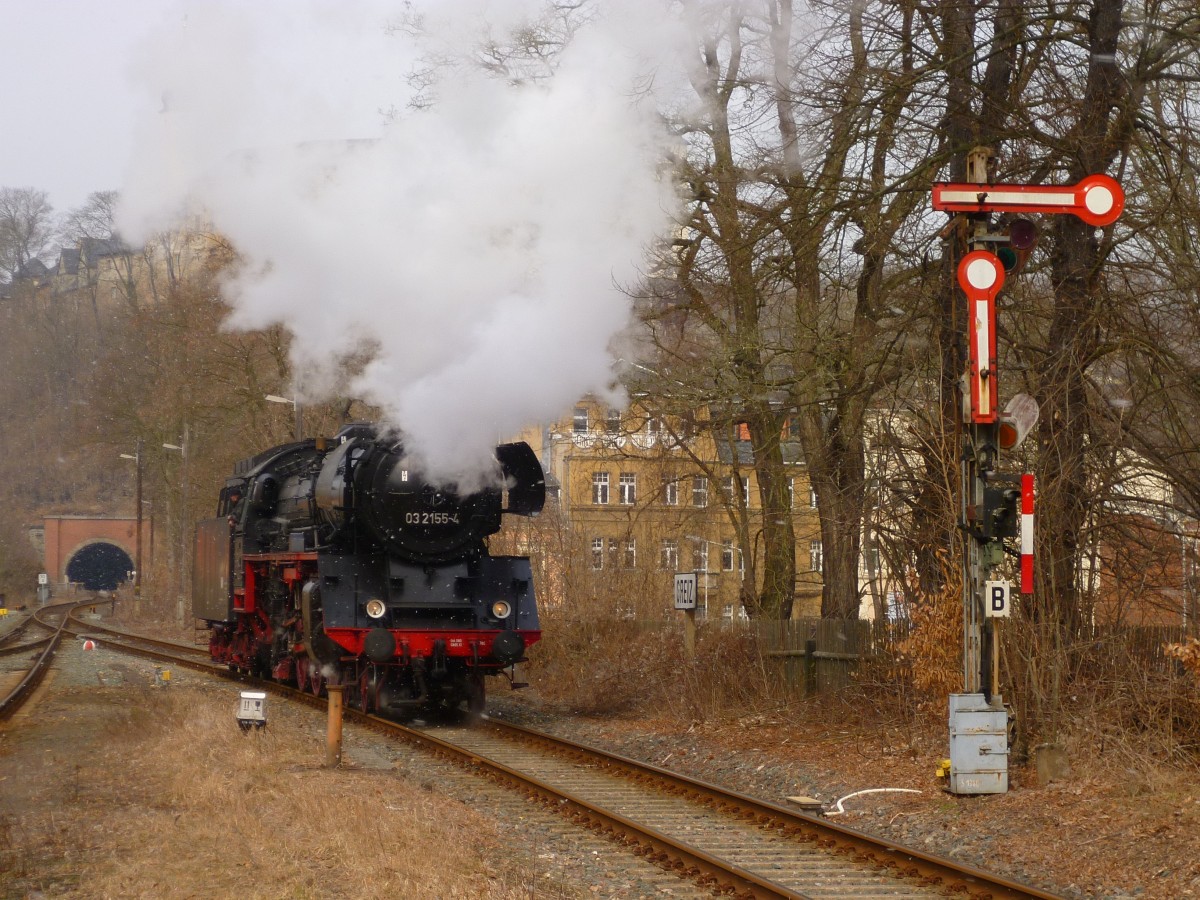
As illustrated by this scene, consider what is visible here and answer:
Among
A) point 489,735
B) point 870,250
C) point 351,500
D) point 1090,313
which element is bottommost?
point 489,735

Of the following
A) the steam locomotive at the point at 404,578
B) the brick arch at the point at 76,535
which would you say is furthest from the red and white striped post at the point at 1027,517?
the brick arch at the point at 76,535

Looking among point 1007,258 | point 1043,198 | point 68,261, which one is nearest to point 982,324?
point 1007,258

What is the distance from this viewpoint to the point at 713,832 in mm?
9492

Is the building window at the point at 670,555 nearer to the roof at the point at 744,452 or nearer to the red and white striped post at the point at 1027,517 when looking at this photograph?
the roof at the point at 744,452

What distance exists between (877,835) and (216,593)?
1555 centimetres

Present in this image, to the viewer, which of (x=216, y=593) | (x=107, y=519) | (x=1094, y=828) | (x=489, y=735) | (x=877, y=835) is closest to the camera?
(x=1094, y=828)

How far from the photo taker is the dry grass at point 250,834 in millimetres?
7488

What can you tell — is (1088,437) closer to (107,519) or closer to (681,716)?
(681,716)

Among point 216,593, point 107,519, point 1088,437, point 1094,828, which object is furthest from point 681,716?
point 107,519

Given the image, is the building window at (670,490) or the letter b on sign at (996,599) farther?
the building window at (670,490)

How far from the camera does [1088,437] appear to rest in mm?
12656

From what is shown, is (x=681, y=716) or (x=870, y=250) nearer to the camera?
(x=870, y=250)

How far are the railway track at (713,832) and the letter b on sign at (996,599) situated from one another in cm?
214

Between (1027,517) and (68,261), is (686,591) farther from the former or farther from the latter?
(68,261)
